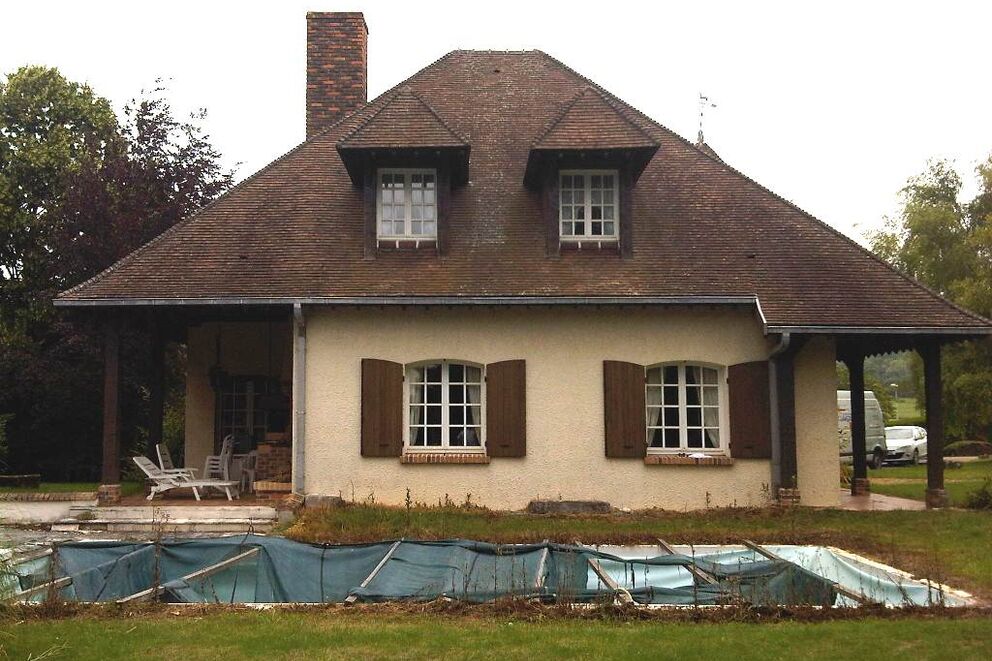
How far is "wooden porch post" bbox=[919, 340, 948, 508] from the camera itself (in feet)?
43.5

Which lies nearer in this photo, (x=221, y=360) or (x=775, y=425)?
(x=775, y=425)

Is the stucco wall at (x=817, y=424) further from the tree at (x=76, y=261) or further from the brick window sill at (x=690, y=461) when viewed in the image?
the tree at (x=76, y=261)

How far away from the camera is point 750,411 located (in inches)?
525

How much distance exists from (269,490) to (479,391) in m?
3.40

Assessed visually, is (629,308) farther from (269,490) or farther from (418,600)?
(418,600)

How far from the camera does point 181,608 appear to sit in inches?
287

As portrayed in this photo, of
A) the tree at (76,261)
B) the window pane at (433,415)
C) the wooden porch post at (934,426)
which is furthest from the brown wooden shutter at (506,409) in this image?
the tree at (76,261)

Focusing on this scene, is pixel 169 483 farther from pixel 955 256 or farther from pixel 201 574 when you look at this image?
pixel 955 256

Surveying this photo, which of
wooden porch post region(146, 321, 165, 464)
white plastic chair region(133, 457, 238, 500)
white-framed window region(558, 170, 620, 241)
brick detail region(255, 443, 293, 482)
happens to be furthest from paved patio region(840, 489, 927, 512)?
wooden porch post region(146, 321, 165, 464)

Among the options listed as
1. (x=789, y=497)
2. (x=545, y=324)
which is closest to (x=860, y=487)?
(x=789, y=497)

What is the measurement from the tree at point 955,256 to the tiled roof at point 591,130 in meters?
19.8

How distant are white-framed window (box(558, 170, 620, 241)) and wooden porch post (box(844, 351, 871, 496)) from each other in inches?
194

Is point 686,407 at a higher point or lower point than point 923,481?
higher

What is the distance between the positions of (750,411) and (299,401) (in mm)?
6572
